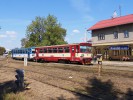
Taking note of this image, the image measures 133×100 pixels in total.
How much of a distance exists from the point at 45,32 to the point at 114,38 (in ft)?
134

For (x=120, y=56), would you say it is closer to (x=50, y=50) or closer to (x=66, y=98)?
(x=50, y=50)

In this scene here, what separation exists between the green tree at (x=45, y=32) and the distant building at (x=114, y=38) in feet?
104

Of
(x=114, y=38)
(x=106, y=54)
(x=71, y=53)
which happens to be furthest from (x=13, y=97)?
(x=106, y=54)

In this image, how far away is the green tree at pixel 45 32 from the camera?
8288 cm

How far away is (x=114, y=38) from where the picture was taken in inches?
1832

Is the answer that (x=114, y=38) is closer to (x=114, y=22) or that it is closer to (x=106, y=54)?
(x=114, y=22)

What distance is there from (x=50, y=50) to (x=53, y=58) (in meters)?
1.39

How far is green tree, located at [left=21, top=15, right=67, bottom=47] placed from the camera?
82875 millimetres

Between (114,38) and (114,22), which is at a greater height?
(114,22)

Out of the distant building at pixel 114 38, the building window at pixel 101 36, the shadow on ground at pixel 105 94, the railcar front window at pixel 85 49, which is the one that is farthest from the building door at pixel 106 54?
the shadow on ground at pixel 105 94

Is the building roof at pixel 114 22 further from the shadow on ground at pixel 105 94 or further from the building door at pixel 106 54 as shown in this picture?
the shadow on ground at pixel 105 94

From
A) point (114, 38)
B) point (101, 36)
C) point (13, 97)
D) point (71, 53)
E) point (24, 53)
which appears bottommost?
point (13, 97)

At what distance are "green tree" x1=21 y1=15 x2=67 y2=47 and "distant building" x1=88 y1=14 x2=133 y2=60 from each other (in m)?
31.7

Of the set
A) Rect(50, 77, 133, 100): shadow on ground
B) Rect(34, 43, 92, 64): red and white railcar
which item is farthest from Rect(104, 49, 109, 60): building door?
Rect(50, 77, 133, 100): shadow on ground
